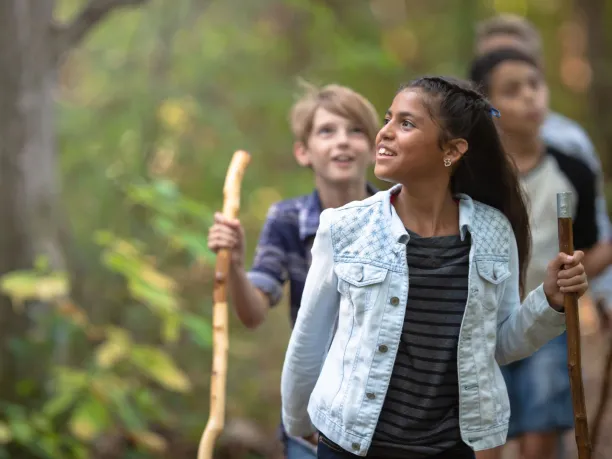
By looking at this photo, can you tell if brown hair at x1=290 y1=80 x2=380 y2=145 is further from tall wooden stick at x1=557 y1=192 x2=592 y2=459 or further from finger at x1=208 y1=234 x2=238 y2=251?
tall wooden stick at x1=557 y1=192 x2=592 y2=459

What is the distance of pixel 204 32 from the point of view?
294 inches

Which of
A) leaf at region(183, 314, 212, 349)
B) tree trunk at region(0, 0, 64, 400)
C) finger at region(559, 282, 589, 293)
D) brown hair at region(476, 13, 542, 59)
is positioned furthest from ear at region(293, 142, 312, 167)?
tree trunk at region(0, 0, 64, 400)

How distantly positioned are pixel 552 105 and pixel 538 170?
785cm

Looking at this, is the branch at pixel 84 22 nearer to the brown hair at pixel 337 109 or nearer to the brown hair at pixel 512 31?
the brown hair at pixel 512 31

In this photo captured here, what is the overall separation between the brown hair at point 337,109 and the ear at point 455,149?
0.90 metres

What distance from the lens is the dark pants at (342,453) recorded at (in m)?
2.37

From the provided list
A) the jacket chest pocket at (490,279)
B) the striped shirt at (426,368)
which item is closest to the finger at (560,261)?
the jacket chest pocket at (490,279)

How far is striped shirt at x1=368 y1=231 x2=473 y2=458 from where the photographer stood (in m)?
2.32

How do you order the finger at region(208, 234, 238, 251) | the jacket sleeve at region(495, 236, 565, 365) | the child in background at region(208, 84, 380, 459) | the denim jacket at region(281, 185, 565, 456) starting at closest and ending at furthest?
the denim jacket at region(281, 185, 565, 456)
the jacket sleeve at region(495, 236, 565, 365)
the finger at region(208, 234, 238, 251)
the child in background at region(208, 84, 380, 459)

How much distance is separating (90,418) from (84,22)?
2549 mm

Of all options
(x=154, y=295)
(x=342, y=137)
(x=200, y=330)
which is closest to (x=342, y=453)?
(x=342, y=137)

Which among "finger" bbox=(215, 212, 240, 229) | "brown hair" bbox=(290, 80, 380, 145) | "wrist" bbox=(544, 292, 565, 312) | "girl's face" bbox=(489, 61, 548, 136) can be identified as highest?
"girl's face" bbox=(489, 61, 548, 136)

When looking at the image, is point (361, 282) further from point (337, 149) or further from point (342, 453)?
point (337, 149)

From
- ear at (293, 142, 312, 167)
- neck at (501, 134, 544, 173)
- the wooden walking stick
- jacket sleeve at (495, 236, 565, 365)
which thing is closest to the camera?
jacket sleeve at (495, 236, 565, 365)
